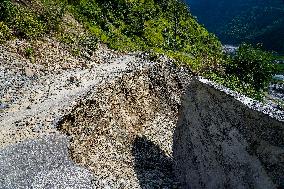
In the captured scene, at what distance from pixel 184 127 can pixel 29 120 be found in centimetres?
982

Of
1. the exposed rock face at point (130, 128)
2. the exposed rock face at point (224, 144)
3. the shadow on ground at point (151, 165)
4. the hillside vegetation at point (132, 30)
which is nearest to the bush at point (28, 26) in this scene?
the hillside vegetation at point (132, 30)

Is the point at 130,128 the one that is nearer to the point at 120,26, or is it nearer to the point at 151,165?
the point at 151,165

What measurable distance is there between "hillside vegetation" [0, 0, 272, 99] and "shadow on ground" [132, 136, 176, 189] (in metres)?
12.2

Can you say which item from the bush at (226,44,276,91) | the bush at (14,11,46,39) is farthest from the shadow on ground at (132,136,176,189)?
the bush at (226,44,276,91)

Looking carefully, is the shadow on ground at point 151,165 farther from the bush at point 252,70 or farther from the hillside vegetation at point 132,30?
the bush at point 252,70

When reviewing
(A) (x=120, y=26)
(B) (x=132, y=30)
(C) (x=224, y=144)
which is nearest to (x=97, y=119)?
(C) (x=224, y=144)

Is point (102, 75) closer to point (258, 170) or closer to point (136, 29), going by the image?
point (258, 170)

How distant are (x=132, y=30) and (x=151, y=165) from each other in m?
40.8

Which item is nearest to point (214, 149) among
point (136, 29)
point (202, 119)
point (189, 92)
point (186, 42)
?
point (202, 119)

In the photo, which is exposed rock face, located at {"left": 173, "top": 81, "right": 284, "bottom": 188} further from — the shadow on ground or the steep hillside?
the steep hillside

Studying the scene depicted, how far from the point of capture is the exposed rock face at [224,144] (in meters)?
23.3

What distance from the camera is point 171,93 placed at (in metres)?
41.2

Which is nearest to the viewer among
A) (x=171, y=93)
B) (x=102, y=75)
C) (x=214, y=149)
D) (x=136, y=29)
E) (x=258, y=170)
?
(x=258, y=170)

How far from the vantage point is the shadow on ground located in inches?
1100
